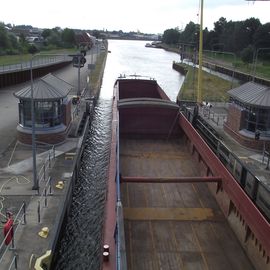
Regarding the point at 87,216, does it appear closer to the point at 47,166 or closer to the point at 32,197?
the point at 32,197

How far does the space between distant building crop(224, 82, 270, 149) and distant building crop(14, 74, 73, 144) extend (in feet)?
35.8

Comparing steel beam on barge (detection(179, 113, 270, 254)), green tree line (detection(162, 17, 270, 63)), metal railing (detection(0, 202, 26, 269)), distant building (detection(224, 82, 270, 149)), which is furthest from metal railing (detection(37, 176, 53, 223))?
green tree line (detection(162, 17, 270, 63))

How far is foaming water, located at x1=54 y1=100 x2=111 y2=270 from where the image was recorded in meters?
15.6

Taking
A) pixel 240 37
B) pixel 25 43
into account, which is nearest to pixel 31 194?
pixel 25 43

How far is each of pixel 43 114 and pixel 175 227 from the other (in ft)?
39.2

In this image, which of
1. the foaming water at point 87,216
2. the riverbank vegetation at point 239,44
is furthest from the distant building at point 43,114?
the riverbank vegetation at point 239,44

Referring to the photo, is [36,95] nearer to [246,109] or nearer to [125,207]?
[125,207]

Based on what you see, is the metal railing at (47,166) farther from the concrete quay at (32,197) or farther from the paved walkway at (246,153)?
the paved walkway at (246,153)

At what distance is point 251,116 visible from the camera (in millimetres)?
24609

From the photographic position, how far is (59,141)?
24.0m

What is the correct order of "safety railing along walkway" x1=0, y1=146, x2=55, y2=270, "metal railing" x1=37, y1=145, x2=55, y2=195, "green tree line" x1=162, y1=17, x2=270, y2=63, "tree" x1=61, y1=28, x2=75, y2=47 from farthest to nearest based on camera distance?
"tree" x1=61, y1=28, x2=75, y2=47 → "green tree line" x1=162, y1=17, x2=270, y2=63 → "metal railing" x1=37, y1=145, x2=55, y2=195 → "safety railing along walkway" x1=0, y1=146, x2=55, y2=270

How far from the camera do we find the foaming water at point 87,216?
1562 centimetres

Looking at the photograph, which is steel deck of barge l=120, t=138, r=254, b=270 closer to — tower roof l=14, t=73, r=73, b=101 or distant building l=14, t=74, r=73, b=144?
distant building l=14, t=74, r=73, b=144

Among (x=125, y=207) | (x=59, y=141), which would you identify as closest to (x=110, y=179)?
(x=125, y=207)
